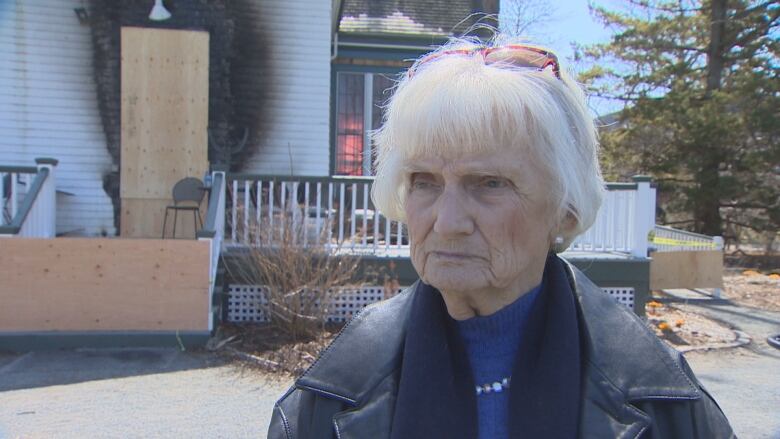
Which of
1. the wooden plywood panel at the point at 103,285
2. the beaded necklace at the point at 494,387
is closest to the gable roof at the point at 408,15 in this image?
the wooden plywood panel at the point at 103,285

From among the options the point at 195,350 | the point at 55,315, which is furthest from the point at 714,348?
the point at 55,315

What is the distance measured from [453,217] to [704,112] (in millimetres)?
19301

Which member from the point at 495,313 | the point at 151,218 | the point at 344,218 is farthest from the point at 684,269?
the point at 495,313

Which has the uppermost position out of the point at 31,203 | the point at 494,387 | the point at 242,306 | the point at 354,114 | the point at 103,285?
the point at 354,114

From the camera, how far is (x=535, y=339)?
5.12ft

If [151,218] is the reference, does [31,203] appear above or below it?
above

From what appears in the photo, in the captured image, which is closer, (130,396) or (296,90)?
(130,396)

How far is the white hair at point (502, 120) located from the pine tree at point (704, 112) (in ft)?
61.9

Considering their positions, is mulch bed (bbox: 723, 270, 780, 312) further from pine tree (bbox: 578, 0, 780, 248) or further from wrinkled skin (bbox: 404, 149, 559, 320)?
wrinkled skin (bbox: 404, 149, 559, 320)

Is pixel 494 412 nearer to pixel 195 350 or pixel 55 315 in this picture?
pixel 195 350

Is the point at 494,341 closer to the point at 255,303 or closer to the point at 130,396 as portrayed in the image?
the point at 130,396

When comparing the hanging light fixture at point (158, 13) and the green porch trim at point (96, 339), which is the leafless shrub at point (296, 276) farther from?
the hanging light fixture at point (158, 13)

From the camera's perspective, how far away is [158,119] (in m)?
9.88

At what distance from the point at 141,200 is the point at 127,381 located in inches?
182
